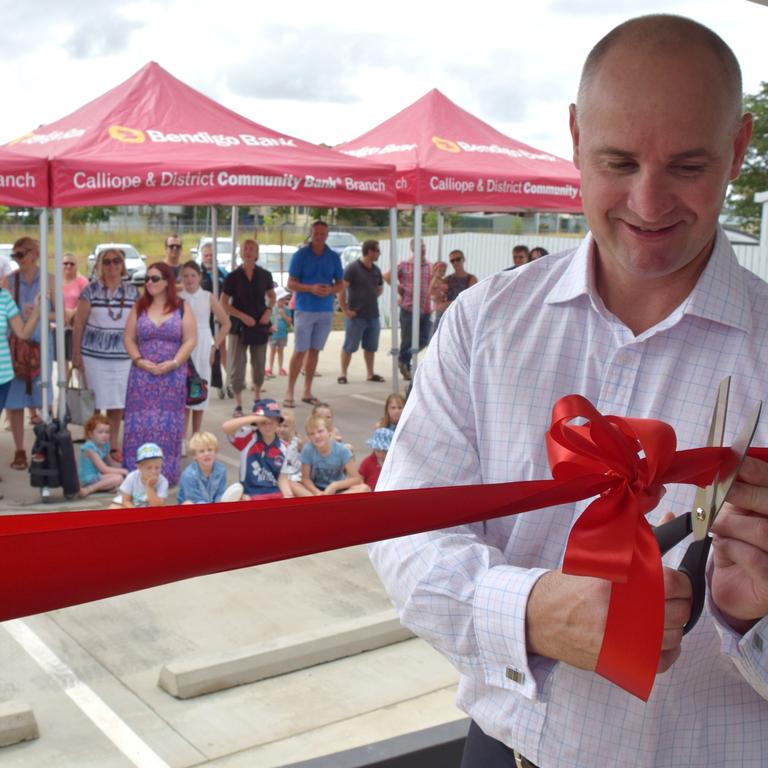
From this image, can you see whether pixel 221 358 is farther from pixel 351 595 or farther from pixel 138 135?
pixel 351 595

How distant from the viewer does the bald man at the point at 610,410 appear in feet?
4.64

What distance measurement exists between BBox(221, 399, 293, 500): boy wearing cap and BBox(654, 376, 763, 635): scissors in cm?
631

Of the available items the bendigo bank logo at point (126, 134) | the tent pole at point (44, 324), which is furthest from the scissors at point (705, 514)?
the bendigo bank logo at point (126, 134)

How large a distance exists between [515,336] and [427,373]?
0.50 feet

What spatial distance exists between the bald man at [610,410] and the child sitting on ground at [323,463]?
6185mm

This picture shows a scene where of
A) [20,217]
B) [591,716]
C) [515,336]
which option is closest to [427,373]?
[515,336]

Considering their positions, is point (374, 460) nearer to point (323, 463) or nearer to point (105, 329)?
point (323, 463)

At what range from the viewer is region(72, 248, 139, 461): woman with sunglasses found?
8.77 metres

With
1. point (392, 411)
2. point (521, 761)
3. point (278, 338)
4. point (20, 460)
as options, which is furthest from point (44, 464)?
point (521, 761)

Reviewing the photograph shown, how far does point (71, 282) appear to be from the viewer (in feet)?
37.3

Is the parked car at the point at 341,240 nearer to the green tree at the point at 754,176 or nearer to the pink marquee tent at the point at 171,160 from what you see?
the green tree at the point at 754,176

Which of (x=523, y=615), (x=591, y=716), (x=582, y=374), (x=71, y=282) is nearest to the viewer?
(x=523, y=615)

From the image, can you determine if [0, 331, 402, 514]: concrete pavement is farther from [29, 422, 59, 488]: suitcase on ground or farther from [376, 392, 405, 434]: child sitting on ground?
[376, 392, 405, 434]: child sitting on ground

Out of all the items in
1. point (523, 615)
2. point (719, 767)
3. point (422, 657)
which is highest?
point (523, 615)
